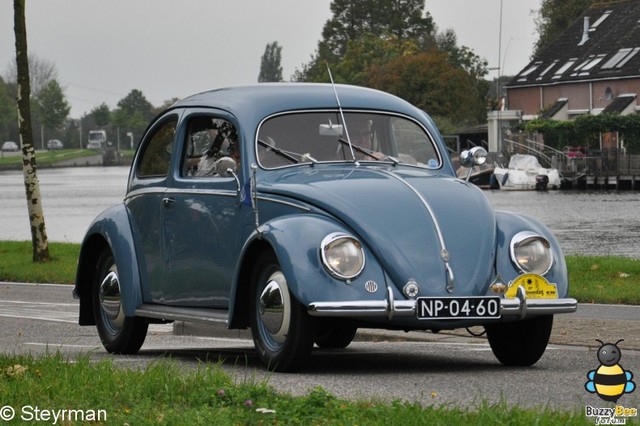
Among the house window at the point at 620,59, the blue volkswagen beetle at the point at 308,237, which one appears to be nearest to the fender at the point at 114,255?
the blue volkswagen beetle at the point at 308,237

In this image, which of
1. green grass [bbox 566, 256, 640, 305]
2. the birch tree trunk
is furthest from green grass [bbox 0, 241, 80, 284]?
green grass [bbox 566, 256, 640, 305]

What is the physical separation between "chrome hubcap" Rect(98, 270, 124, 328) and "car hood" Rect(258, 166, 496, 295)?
2469mm

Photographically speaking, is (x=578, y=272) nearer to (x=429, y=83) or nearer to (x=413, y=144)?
(x=413, y=144)

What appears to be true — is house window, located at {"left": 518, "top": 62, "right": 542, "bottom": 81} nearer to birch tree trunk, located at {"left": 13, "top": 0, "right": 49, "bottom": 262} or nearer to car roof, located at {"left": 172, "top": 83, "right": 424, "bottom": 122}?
birch tree trunk, located at {"left": 13, "top": 0, "right": 49, "bottom": 262}

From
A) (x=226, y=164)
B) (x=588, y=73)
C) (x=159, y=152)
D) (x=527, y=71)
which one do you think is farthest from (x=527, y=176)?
(x=226, y=164)

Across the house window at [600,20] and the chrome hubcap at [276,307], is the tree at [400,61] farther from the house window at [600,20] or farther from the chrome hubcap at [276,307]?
the chrome hubcap at [276,307]

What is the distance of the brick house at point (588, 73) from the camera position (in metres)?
100

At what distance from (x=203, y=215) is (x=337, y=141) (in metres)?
1.08

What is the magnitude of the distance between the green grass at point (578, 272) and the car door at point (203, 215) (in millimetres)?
6656

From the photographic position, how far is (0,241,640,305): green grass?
17281 millimetres

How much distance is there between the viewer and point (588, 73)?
340ft

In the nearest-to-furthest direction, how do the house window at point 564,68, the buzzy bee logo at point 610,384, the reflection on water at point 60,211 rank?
the buzzy bee logo at point 610,384 < the reflection on water at point 60,211 < the house window at point 564,68

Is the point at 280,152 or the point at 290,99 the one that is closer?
the point at 280,152

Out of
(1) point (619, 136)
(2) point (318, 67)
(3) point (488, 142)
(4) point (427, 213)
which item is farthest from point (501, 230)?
(2) point (318, 67)
